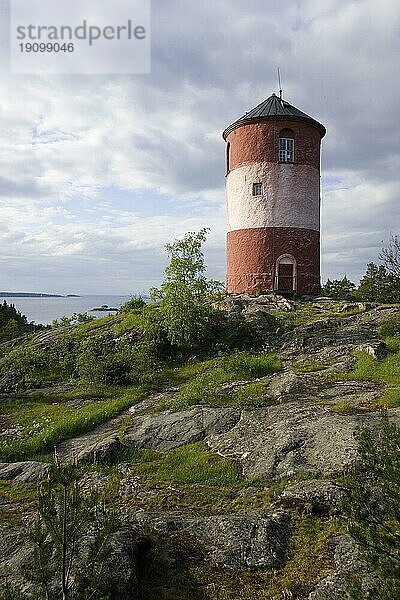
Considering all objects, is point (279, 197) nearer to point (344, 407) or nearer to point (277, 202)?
point (277, 202)

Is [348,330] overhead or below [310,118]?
below

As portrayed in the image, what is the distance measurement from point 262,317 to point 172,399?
8.58 meters

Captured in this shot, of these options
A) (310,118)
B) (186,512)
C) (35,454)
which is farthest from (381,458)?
(310,118)

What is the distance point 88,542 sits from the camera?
677 cm

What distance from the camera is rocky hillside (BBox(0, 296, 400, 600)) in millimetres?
7070

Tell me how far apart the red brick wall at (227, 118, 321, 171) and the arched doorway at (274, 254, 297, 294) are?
5.48 m

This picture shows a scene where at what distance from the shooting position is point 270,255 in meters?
28.8

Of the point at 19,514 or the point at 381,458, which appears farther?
the point at 19,514

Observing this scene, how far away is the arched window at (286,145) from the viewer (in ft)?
95.8

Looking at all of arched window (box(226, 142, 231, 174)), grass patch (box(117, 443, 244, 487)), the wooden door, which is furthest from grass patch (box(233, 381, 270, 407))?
arched window (box(226, 142, 231, 174))

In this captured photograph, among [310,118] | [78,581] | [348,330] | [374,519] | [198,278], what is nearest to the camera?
[374,519]

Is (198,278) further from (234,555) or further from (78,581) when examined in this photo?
(78,581)

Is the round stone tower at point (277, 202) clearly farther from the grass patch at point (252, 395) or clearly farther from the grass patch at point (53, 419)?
the grass patch at point (252, 395)

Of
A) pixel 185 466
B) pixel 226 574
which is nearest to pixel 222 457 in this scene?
pixel 185 466
